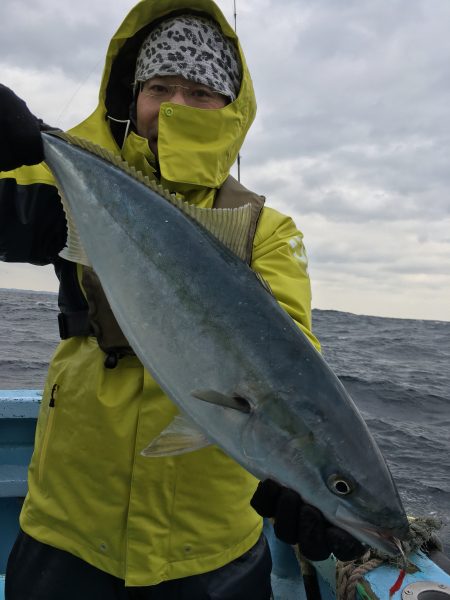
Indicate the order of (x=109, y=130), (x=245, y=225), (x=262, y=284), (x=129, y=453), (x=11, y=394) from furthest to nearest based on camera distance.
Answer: (x=11, y=394), (x=109, y=130), (x=129, y=453), (x=245, y=225), (x=262, y=284)

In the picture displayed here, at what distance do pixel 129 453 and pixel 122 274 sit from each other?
31.1 inches

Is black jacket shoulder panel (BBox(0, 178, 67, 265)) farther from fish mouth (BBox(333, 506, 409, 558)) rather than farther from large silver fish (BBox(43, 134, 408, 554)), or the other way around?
fish mouth (BBox(333, 506, 409, 558))

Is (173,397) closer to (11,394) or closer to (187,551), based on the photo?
(187,551)

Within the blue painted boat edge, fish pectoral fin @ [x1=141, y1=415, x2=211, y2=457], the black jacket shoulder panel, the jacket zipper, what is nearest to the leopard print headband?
the black jacket shoulder panel

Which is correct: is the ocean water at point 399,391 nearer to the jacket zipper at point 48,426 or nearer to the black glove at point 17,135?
the jacket zipper at point 48,426

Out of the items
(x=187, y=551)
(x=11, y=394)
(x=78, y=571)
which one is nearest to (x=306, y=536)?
(x=187, y=551)

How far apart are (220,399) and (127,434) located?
0.67 meters

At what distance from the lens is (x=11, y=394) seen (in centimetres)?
490

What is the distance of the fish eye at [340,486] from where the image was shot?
1.81 meters

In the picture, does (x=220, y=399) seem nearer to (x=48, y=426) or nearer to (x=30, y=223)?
(x=48, y=426)

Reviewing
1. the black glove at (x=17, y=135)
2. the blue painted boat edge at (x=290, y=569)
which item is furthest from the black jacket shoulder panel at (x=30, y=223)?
the blue painted boat edge at (x=290, y=569)

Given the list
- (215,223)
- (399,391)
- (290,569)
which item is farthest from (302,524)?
(399,391)

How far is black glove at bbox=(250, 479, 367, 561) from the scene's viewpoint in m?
1.86

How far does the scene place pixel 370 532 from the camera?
71.6 inches
